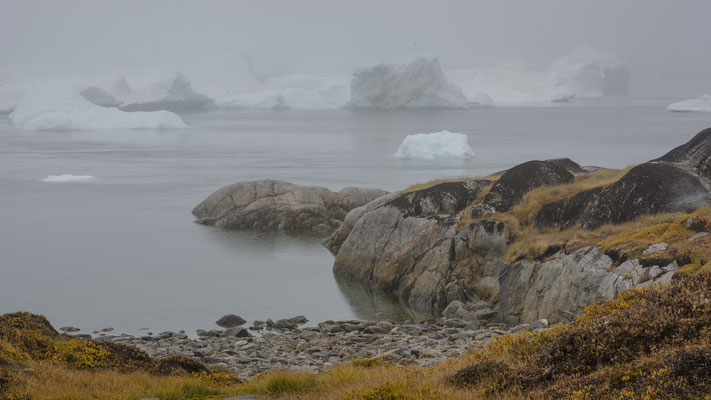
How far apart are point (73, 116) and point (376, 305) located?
96839 millimetres

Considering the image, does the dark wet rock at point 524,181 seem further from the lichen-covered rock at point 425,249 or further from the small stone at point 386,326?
the small stone at point 386,326

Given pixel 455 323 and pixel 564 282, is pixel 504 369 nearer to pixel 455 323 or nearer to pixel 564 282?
pixel 564 282

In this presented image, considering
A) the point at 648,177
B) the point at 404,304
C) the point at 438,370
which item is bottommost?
the point at 404,304

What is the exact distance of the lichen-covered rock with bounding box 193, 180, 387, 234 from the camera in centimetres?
3925

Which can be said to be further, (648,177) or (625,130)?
(625,130)

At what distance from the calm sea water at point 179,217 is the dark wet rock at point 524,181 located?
232 inches

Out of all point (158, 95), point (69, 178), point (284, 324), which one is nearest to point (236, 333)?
point (284, 324)

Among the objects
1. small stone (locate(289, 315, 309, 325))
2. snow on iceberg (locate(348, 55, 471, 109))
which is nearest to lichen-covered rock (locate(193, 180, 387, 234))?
small stone (locate(289, 315, 309, 325))

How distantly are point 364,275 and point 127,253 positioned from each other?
44.1ft

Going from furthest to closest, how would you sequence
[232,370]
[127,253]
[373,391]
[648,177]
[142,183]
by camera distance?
1. [142,183]
2. [127,253]
3. [648,177]
4. [232,370]
5. [373,391]

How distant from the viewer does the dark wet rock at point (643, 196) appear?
20.8m

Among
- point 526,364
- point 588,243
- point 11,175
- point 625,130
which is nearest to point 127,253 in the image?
point 588,243

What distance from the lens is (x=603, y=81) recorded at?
7869 inches

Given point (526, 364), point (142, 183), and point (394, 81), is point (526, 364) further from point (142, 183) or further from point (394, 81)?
point (394, 81)
